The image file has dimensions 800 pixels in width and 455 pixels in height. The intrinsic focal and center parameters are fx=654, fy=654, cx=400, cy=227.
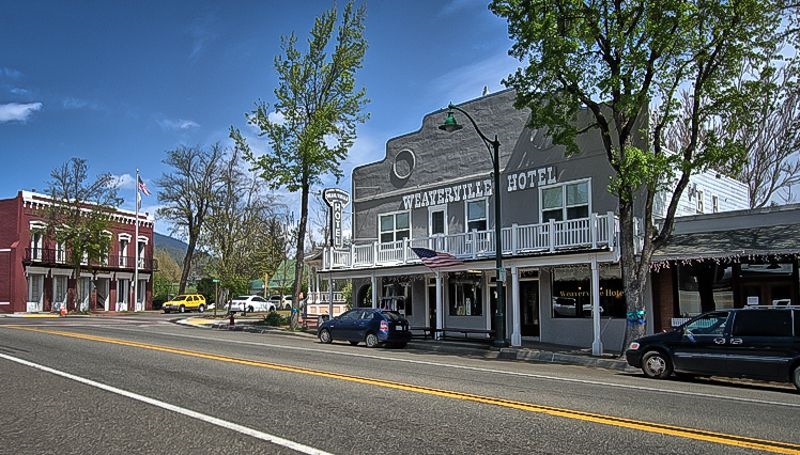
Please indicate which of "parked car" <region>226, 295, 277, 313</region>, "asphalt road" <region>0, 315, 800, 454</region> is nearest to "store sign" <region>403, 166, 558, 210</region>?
"asphalt road" <region>0, 315, 800, 454</region>

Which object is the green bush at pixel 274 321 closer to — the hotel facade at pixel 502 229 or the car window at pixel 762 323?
the hotel facade at pixel 502 229

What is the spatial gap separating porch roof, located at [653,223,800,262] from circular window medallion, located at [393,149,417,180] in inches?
450

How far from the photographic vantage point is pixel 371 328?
21.8 m

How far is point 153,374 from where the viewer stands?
39.4 ft

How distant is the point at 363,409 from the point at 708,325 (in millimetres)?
8717

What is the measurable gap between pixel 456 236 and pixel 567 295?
4.39 metres

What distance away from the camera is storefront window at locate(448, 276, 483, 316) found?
2492 centimetres

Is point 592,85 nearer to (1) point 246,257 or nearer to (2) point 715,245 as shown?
(2) point 715,245

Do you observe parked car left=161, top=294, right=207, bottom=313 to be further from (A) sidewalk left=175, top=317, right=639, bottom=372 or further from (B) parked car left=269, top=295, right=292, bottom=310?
(A) sidewalk left=175, top=317, right=639, bottom=372

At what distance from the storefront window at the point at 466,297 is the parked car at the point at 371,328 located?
12.5 feet

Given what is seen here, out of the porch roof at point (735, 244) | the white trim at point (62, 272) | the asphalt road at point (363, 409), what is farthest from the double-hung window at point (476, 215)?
the white trim at point (62, 272)

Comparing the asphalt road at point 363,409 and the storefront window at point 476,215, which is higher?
the storefront window at point 476,215

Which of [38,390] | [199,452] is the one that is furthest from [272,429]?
[38,390]

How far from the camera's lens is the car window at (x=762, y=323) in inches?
504
